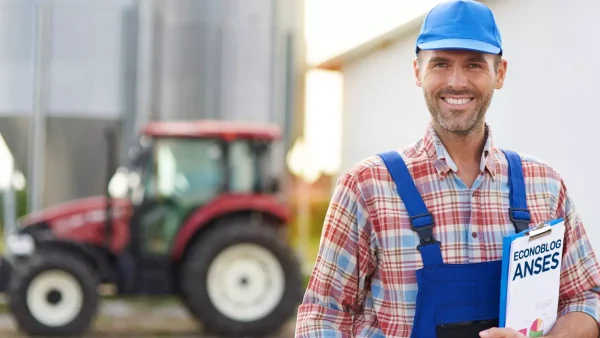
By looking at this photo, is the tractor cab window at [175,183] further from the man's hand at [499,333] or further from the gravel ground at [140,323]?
the man's hand at [499,333]

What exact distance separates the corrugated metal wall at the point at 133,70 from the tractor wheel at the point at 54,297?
283 cm

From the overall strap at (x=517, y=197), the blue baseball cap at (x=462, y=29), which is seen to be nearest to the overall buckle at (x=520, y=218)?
the overall strap at (x=517, y=197)

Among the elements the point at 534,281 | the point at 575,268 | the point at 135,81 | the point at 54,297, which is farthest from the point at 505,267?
the point at 135,81

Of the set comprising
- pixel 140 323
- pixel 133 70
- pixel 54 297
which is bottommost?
pixel 140 323

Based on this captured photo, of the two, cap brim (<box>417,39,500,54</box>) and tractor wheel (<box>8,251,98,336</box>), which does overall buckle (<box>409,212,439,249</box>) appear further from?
tractor wheel (<box>8,251,98,336</box>)

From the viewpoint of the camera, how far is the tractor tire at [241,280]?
6.32m

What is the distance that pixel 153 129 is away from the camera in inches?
260

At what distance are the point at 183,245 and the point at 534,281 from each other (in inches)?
209

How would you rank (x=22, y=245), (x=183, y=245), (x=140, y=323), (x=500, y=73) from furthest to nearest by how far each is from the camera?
(x=140, y=323) → (x=22, y=245) → (x=183, y=245) → (x=500, y=73)

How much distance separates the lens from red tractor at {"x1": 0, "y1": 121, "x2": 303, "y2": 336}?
627 cm

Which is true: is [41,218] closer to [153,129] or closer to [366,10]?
[153,129]

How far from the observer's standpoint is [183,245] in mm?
6445

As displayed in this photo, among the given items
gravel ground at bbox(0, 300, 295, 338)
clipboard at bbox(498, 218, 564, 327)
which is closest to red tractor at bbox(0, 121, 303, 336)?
gravel ground at bbox(0, 300, 295, 338)

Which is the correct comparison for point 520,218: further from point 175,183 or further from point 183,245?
point 175,183
